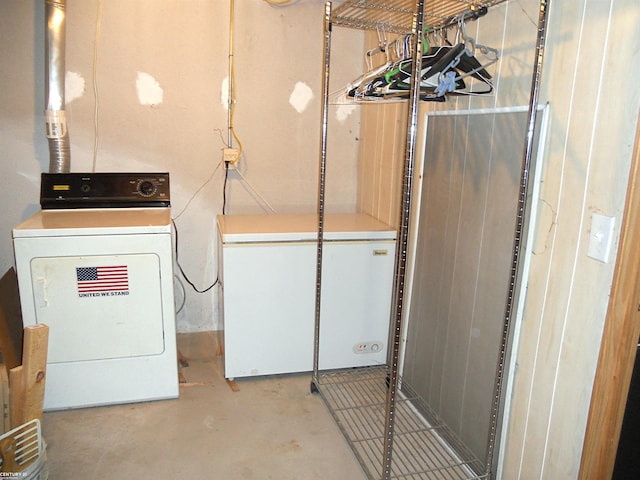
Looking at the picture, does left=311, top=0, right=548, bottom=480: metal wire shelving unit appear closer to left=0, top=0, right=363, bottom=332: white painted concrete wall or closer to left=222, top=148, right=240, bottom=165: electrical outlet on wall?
left=0, top=0, right=363, bottom=332: white painted concrete wall

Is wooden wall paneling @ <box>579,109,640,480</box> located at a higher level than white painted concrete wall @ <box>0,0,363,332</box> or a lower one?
lower

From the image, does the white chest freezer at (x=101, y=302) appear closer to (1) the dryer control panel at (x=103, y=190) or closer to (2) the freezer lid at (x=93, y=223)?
(2) the freezer lid at (x=93, y=223)

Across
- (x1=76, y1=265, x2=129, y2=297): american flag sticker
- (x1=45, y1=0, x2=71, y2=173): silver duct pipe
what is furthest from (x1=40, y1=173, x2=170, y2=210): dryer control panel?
(x1=76, y1=265, x2=129, y2=297): american flag sticker

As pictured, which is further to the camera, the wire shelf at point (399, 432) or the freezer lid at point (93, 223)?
the freezer lid at point (93, 223)

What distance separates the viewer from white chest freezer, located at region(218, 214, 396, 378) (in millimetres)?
2410

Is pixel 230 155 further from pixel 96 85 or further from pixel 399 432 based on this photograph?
pixel 399 432

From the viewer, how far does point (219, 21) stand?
2.83 metres

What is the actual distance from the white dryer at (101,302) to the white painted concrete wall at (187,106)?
63cm

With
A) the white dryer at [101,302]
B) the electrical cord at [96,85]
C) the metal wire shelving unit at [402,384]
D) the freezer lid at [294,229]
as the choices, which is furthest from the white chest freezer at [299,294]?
the electrical cord at [96,85]

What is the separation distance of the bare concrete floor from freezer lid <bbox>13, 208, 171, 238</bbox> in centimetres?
91

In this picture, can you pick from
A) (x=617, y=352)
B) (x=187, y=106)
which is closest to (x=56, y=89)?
(x=187, y=106)

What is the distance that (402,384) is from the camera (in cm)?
246

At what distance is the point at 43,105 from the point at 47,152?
0.91ft

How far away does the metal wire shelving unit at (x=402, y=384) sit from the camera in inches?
56.7
